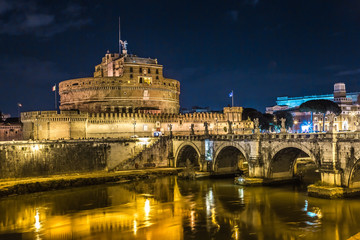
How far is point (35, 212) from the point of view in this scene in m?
29.5

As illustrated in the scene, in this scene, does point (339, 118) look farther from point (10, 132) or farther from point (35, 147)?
point (10, 132)

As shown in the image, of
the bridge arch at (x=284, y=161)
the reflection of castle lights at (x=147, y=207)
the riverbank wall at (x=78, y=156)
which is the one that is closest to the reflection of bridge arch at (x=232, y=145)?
the bridge arch at (x=284, y=161)

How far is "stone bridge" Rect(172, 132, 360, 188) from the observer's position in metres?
28.8

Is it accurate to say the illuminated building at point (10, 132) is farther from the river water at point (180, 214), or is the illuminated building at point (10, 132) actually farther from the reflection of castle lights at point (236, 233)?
the reflection of castle lights at point (236, 233)

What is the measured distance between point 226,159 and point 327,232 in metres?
22.6

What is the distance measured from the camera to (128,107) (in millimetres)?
62875

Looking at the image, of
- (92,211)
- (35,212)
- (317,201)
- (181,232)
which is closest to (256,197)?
(317,201)

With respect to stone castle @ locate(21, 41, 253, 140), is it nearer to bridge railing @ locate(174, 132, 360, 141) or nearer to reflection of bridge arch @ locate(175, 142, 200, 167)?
reflection of bridge arch @ locate(175, 142, 200, 167)

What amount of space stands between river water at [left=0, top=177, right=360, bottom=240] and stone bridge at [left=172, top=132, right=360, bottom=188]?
220 centimetres

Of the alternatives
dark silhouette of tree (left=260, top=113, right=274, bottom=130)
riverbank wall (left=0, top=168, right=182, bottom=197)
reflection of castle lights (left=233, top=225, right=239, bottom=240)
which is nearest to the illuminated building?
riverbank wall (left=0, top=168, right=182, bottom=197)

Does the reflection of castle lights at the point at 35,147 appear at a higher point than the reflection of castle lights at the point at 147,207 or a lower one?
higher

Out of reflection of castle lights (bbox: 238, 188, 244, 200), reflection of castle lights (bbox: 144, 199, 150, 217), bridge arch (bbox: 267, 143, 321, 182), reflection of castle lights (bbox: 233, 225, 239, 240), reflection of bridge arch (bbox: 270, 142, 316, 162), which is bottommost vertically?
reflection of castle lights (bbox: 233, 225, 239, 240)

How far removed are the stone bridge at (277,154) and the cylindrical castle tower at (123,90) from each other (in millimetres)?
14821

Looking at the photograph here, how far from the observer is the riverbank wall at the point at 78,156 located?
41.0 m
